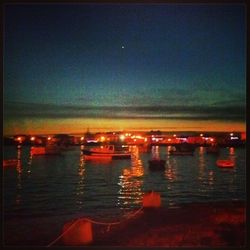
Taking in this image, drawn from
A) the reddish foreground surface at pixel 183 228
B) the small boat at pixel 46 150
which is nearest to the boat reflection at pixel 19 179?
the small boat at pixel 46 150

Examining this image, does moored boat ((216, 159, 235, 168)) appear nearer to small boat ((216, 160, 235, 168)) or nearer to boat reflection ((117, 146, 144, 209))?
small boat ((216, 160, 235, 168))

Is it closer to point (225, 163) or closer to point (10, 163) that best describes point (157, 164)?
point (225, 163)

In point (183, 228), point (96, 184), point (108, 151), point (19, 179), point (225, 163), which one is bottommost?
point (183, 228)

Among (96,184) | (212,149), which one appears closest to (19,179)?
(96,184)

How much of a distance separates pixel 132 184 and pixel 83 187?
2.71 feet

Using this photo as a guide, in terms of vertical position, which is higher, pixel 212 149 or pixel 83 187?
pixel 212 149

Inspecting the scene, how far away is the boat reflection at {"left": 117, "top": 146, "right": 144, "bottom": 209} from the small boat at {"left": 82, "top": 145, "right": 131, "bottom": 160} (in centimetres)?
16

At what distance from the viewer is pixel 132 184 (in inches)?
201

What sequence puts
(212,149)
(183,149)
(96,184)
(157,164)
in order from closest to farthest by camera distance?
(212,149) < (183,149) < (96,184) < (157,164)

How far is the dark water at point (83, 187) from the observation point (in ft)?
13.3

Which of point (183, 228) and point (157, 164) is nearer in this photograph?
Result: point (183, 228)

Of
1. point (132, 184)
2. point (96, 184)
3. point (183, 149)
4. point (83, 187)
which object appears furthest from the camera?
point (96, 184)

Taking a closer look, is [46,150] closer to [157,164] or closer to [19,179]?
[19,179]

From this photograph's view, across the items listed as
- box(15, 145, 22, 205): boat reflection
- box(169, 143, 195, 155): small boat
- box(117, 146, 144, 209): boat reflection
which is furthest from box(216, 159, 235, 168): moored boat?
box(15, 145, 22, 205): boat reflection
